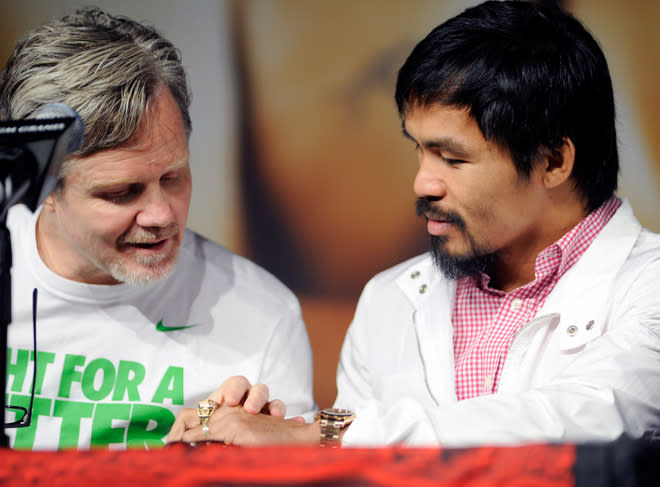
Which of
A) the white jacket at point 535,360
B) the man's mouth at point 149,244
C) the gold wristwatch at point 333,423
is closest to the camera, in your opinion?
the white jacket at point 535,360

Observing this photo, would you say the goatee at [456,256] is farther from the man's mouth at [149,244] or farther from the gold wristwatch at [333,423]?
the man's mouth at [149,244]

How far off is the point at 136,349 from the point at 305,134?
119 centimetres

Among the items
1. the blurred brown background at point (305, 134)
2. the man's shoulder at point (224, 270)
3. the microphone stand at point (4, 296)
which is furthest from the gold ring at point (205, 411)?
the blurred brown background at point (305, 134)

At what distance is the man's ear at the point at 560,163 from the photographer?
174 centimetres

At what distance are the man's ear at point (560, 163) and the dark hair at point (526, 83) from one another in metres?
0.01

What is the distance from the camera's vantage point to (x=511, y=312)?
1.79 meters

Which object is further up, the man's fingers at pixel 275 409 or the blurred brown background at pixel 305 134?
the blurred brown background at pixel 305 134

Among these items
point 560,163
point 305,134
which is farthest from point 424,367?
point 305,134

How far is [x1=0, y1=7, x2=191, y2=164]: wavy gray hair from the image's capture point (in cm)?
176

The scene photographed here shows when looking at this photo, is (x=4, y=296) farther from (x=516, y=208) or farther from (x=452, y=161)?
(x=516, y=208)

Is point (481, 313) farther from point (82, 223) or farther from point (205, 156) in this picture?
point (205, 156)

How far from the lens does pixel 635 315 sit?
151 centimetres

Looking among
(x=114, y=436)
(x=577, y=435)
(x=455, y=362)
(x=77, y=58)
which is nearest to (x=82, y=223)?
(x=77, y=58)

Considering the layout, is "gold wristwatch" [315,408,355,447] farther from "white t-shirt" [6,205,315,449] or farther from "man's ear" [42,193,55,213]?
"man's ear" [42,193,55,213]
